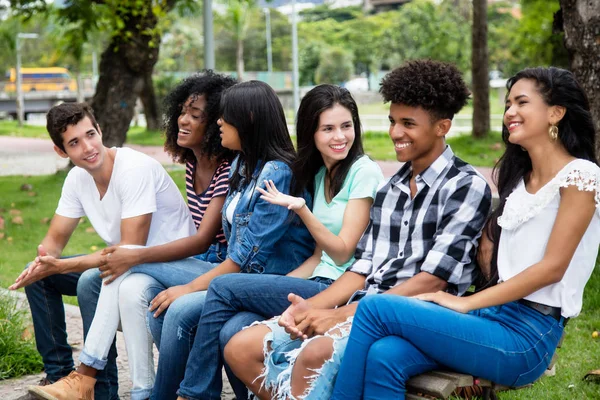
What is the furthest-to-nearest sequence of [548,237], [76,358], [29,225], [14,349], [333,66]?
[333,66] → [29,225] → [76,358] → [14,349] → [548,237]

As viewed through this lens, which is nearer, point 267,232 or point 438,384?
point 438,384

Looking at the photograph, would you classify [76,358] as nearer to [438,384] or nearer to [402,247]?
[402,247]

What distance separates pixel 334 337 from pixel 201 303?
79cm

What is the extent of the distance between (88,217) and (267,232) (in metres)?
1.07

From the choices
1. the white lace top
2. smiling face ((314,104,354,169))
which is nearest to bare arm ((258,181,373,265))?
smiling face ((314,104,354,169))

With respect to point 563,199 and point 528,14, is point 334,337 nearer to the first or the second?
point 563,199

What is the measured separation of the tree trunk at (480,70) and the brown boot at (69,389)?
1080 cm

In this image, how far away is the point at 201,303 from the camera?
11.8ft

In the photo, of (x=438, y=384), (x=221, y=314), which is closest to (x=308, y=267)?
(x=221, y=314)

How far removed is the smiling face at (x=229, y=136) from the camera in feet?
12.7

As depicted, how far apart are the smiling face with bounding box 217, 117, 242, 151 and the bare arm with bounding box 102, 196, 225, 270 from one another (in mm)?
318

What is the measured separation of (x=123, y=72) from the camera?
11328 mm

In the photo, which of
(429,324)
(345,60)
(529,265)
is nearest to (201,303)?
(429,324)

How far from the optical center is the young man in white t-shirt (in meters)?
4.02
